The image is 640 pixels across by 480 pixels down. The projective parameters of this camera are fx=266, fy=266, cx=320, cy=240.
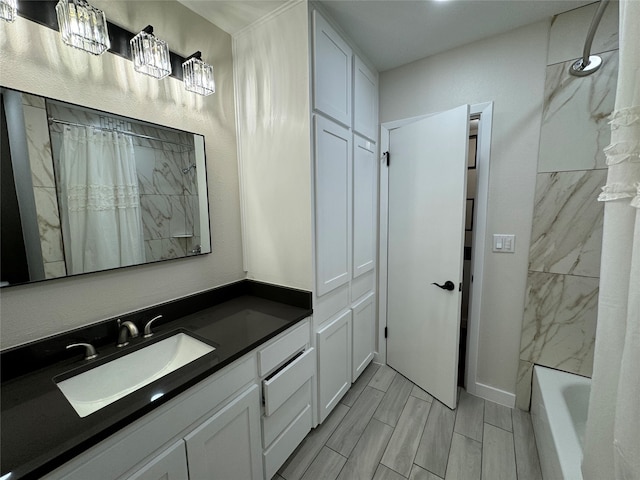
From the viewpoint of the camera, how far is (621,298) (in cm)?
69

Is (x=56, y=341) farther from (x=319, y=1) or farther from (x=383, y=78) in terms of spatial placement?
(x=383, y=78)

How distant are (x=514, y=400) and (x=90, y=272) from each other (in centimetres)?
262

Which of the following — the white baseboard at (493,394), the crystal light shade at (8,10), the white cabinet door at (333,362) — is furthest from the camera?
the white baseboard at (493,394)

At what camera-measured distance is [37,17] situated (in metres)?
0.96

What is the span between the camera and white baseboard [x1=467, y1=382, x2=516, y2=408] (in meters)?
1.86

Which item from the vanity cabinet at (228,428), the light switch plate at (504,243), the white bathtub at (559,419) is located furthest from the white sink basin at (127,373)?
the light switch plate at (504,243)

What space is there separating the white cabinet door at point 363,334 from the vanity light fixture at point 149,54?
5.77 feet

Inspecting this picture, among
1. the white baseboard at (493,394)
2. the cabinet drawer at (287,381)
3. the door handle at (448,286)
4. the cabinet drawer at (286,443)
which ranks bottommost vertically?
the white baseboard at (493,394)

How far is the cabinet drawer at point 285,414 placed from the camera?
1.27 meters

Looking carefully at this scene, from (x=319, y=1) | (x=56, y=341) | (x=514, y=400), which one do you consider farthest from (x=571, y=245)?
(x=56, y=341)

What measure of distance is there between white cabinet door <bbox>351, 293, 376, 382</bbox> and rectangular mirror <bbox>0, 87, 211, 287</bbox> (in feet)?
4.05

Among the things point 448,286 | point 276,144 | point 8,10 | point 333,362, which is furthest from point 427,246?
point 8,10

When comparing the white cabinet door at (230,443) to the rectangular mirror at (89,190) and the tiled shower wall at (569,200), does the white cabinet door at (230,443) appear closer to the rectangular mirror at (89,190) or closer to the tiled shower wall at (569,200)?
the rectangular mirror at (89,190)

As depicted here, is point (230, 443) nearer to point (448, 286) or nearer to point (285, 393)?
point (285, 393)
